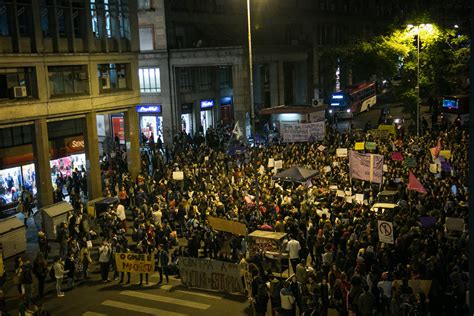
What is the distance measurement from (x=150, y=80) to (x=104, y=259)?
31.4 m

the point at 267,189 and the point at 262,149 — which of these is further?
the point at 262,149

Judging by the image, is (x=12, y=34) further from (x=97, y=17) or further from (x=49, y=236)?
(x=49, y=236)

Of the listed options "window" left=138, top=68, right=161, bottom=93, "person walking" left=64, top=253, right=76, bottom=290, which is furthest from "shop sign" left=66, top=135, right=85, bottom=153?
"person walking" left=64, top=253, right=76, bottom=290

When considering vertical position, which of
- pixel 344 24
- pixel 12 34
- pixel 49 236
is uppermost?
pixel 344 24

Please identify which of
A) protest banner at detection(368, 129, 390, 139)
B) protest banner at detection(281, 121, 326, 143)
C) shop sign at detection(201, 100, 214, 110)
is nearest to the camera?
protest banner at detection(281, 121, 326, 143)

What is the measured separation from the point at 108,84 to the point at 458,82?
2733 centimetres

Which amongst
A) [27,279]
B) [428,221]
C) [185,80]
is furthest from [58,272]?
[185,80]

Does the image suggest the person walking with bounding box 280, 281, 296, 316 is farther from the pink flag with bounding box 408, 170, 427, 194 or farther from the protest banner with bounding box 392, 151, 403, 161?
the protest banner with bounding box 392, 151, 403, 161

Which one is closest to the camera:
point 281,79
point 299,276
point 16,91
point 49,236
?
point 299,276

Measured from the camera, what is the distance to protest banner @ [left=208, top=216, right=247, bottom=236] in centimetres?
1933

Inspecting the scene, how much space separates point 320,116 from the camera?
135 ft

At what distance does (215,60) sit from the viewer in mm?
45500

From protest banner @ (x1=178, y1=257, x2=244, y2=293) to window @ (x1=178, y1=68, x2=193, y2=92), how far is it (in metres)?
32.3

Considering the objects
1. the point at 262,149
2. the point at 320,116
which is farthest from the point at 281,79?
the point at 262,149
